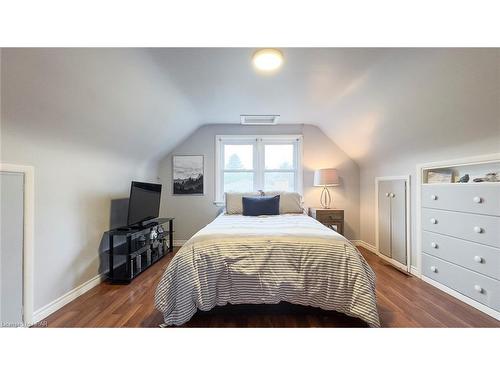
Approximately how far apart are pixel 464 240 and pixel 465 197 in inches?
15.5

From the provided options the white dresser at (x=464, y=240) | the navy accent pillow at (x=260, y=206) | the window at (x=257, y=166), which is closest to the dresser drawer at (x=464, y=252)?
the white dresser at (x=464, y=240)

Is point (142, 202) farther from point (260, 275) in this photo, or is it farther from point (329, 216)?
point (329, 216)

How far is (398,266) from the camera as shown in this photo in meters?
2.62

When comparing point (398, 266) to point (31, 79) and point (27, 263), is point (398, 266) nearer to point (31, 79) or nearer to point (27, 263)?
point (27, 263)

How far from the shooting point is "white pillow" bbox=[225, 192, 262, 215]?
3021 mm

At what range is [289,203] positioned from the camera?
3.06 m

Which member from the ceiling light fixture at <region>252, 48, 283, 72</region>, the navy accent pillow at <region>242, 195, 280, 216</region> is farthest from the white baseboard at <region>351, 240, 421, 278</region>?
the ceiling light fixture at <region>252, 48, 283, 72</region>

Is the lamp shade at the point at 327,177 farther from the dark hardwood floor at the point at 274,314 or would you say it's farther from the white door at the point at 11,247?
the white door at the point at 11,247

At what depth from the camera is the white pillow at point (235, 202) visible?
3021 millimetres

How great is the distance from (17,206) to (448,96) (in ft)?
11.0

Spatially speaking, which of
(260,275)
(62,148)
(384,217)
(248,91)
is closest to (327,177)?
(384,217)

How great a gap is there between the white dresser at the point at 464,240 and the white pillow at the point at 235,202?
6.97 ft
